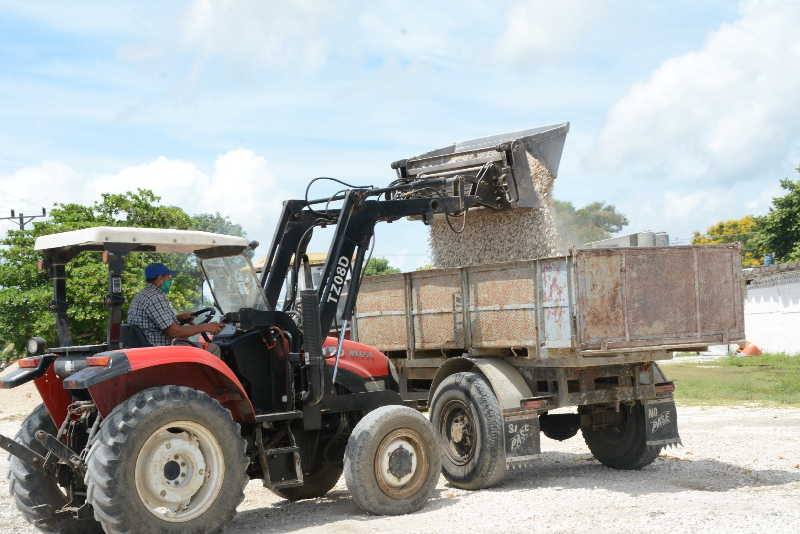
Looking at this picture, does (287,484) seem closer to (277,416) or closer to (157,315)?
(277,416)

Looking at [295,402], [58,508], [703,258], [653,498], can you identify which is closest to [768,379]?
[703,258]

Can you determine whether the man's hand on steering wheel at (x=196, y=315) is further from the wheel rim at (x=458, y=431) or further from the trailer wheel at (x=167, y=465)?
the wheel rim at (x=458, y=431)

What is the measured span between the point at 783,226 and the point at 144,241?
3697cm

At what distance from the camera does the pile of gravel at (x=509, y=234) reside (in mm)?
10633

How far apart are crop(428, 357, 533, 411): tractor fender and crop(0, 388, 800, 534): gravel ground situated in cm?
89

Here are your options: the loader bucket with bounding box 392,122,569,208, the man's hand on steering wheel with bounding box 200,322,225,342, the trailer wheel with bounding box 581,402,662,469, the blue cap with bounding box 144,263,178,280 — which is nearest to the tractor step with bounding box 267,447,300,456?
the man's hand on steering wheel with bounding box 200,322,225,342

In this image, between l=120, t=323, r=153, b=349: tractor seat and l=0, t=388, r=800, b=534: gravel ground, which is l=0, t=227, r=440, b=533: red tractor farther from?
l=0, t=388, r=800, b=534: gravel ground

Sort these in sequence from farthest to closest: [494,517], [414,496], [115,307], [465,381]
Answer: [465,381]
[414,496]
[494,517]
[115,307]

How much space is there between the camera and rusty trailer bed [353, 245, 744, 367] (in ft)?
A: 28.7

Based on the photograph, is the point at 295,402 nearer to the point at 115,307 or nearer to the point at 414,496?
the point at 414,496

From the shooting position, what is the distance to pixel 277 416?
7.58 meters

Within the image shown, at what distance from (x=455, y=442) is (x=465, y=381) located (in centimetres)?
67

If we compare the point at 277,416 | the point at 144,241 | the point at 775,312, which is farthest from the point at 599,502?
the point at 775,312

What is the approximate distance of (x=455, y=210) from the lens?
9281mm
